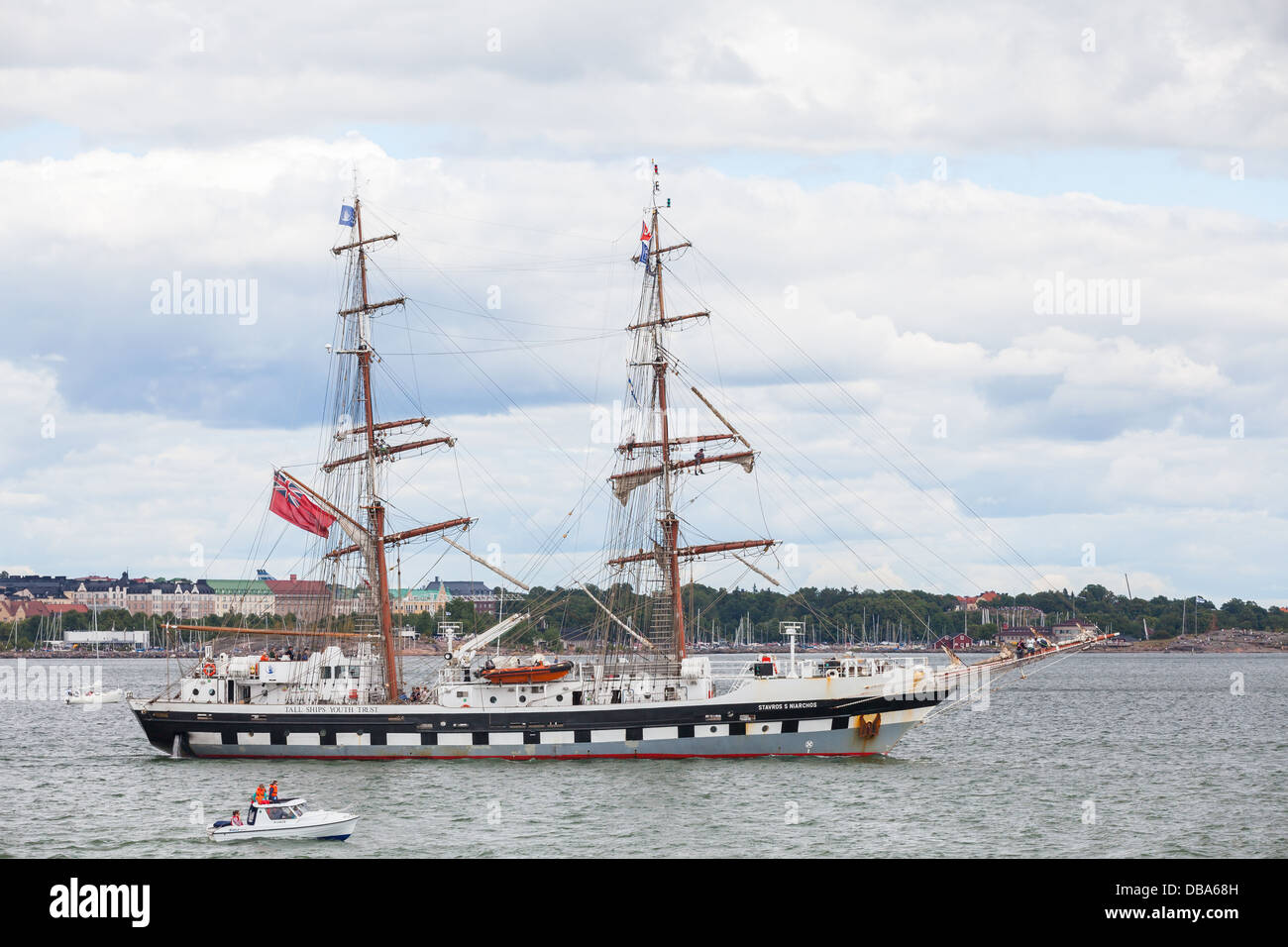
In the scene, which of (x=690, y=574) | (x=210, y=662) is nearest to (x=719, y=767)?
(x=690, y=574)

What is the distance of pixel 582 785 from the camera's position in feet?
214

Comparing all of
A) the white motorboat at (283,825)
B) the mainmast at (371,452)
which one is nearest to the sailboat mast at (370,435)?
the mainmast at (371,452)

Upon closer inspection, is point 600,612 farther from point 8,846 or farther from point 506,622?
point 8,846

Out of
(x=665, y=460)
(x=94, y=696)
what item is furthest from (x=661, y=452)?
(x=94, y=696)

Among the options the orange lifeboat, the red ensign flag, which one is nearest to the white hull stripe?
the orange lifeboat

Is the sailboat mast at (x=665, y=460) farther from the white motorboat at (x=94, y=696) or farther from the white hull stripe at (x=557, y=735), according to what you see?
the white motorboat at (x=94, y=696)

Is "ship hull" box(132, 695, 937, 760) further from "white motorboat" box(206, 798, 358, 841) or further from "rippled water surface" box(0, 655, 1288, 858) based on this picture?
"white motorboat" box(206, 798, 358, 841)

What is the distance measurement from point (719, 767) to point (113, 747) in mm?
41581

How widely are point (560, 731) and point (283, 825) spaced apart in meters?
23.5

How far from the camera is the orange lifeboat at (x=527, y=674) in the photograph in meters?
73.5

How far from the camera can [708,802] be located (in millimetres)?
60562

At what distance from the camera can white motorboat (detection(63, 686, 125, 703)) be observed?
522 feet

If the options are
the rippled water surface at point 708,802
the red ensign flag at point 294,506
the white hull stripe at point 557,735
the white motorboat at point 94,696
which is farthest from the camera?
the white motorboat at point 94,696

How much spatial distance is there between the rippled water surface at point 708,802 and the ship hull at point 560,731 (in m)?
0.98
